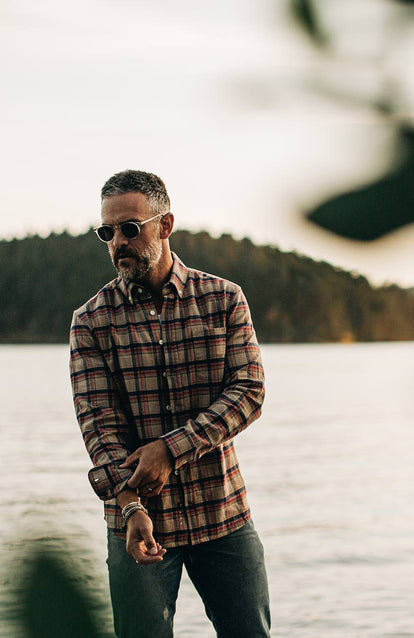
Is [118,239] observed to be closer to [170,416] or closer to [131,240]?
[131,240]

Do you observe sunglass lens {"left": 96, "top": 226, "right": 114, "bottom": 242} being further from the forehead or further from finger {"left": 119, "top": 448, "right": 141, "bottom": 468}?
finger {"left": 119, "top": 448, "right": 141, "bottom": 468}

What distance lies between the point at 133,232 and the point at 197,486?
0.61 meters

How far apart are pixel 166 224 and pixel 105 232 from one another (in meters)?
0.20

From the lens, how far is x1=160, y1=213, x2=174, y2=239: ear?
2.03 m

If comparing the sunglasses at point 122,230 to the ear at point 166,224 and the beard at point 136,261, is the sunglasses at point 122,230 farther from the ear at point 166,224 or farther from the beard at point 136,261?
the ear at point 166,224

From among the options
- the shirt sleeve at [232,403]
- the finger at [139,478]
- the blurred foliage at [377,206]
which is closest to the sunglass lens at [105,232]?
the shirt sleeve at [232,403]

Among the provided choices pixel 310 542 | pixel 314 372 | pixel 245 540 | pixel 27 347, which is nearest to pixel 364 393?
pixel 314 372

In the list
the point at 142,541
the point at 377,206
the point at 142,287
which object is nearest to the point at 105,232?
the point at 142,287

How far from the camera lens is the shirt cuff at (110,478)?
198 cm

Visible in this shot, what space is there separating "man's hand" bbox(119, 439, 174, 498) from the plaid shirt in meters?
0.08

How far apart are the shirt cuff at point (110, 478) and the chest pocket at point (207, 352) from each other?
0.92ft

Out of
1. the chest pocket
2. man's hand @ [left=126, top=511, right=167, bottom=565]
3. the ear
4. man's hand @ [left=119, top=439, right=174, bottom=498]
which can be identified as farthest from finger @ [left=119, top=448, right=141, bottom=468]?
the ear

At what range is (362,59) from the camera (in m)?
0.51

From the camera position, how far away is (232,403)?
2.01 metres
